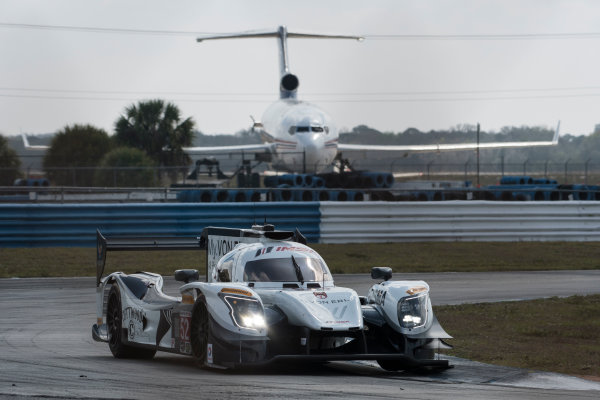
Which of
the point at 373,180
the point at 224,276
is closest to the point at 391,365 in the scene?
the point at 224,276

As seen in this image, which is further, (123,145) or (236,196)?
(123,145)

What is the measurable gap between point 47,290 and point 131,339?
9144 mm

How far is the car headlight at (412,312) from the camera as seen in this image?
36.6 ft

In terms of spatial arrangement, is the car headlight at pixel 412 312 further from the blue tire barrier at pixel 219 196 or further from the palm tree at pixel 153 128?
the palm tree at pixel 153 128

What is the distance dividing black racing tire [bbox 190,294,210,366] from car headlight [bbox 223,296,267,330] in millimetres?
377

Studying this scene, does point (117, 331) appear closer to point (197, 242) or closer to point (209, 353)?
point (197, 242)

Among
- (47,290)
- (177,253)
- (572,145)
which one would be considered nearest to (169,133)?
(177,253)

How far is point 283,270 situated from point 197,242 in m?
2.68

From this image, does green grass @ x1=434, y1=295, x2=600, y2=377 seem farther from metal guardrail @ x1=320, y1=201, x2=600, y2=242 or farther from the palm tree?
the palm tree

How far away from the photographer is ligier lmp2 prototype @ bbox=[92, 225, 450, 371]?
10.5m

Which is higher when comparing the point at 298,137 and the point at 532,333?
the point at 298,137

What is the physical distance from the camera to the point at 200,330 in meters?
11.0

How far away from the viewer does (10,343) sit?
43.8 ft

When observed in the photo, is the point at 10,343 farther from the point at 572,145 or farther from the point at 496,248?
the point at 572,145
